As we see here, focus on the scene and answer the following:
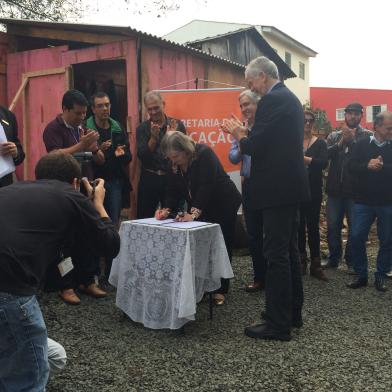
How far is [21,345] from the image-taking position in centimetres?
186

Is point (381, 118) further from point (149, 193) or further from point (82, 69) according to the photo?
point (82, 69)

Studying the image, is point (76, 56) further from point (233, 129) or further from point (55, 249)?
point (55, 249)

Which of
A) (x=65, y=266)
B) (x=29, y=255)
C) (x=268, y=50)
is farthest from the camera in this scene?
(x=268, y=50)

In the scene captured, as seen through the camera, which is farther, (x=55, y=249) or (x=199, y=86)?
(x=199, y=86)

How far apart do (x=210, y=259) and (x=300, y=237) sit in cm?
179

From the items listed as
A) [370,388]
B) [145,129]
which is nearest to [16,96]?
[145,129]

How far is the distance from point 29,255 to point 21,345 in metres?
0.37

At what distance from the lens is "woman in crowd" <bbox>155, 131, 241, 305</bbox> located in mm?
3805

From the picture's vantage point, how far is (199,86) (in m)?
7.27

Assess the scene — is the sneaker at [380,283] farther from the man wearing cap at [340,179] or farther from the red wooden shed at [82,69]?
the red wooden shed at [82,69]

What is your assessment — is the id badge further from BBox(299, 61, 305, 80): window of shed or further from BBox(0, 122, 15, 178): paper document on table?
BBox(299, 61, 305, 80): window of shed

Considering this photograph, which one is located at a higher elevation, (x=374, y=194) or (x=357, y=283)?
(x=374, y=194)

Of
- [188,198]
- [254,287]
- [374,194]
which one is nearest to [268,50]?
[374,194]

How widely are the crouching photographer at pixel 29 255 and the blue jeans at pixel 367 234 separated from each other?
11.5 ft
